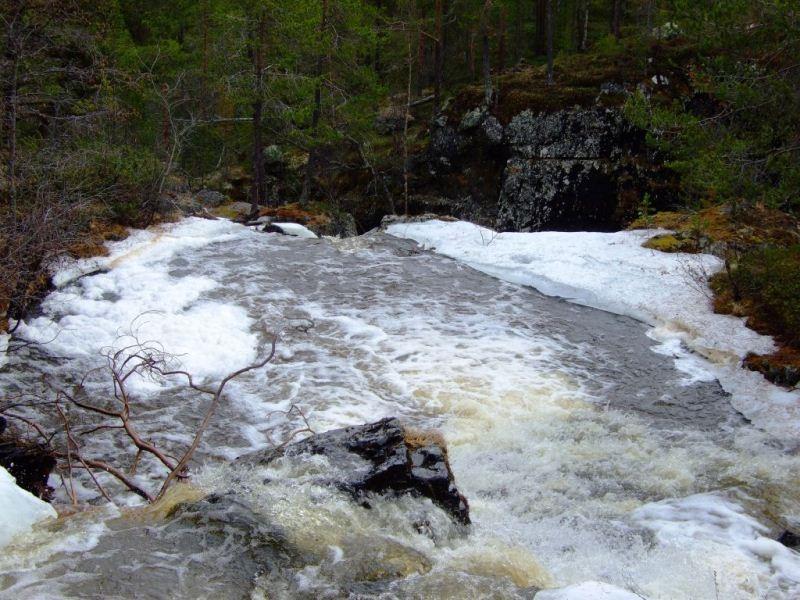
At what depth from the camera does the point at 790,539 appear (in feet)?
14.2

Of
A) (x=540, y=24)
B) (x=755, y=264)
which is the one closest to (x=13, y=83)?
(x=755, y=264)

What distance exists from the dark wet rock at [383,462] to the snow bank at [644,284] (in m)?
3.86

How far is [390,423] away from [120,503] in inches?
88.5

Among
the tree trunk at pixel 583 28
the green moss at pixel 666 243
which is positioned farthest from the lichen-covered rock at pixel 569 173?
the tree trunk at pixel 583 28

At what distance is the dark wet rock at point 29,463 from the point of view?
489cm

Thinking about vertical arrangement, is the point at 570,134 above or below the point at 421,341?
above

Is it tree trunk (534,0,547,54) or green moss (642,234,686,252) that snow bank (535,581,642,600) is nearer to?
green moss (642,234,686,252)

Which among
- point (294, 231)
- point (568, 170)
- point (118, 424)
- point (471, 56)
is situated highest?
point (471, 56)

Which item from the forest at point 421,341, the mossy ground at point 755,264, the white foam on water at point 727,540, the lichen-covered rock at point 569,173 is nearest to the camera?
the white foam on water at point 727,540

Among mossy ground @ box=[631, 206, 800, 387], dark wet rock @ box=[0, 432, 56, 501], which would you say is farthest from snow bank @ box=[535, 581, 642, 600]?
mossy ground @ box=[631, 206, 800, 387]

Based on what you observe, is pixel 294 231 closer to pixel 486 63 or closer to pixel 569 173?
pixel 569 173

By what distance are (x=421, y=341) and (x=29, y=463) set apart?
497 cm

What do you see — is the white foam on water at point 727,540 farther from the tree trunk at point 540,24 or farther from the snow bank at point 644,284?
the tree trunk at point 540,24

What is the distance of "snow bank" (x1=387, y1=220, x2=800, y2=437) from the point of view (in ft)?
24.5
